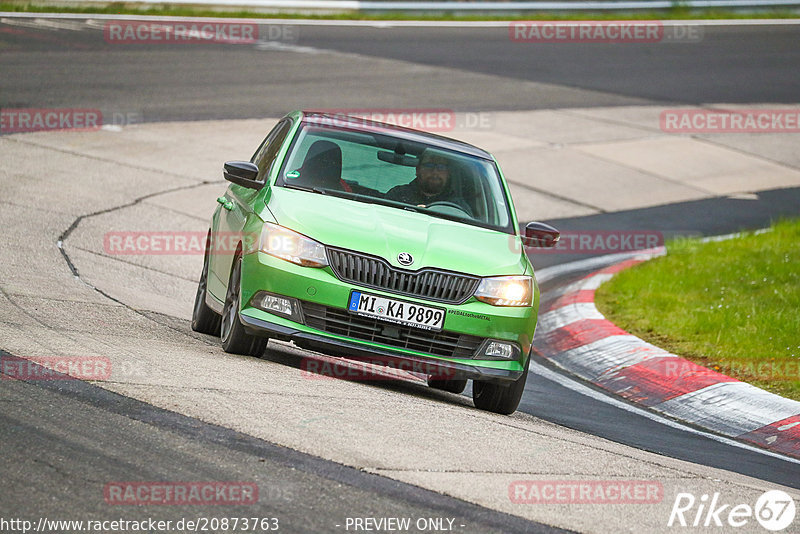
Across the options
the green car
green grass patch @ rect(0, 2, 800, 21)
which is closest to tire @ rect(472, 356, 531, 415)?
the green car

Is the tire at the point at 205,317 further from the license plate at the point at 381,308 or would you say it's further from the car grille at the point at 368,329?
the license plate at the point at 381,308

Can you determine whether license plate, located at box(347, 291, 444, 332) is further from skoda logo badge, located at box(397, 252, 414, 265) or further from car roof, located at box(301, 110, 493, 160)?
car roof, located at box(301, 110, 493, 160)

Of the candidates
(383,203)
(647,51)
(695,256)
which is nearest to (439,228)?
(383,203)

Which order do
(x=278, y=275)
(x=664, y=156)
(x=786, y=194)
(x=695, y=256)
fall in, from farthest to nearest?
1. (x=664, y=156)
2. (x=786, y=194)
3. (x=695, y=256)
4. (x=278, y=275)

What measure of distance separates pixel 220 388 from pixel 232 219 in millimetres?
2143

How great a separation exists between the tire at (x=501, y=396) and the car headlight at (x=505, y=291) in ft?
1.36

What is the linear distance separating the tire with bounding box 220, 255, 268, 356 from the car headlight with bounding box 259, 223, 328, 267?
0.33 meters

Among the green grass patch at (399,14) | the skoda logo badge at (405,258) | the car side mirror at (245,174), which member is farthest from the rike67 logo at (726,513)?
the green grass patch at (399,14)

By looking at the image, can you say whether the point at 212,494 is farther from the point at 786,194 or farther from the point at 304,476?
the point at 786,194

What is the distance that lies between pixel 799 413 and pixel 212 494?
4.97m

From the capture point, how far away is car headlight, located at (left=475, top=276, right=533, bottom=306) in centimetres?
754

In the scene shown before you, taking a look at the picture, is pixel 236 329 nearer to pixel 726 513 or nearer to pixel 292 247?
pixel 292 247

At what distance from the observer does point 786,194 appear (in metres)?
19.1

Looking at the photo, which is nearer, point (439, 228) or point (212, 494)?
point (212, 494)
